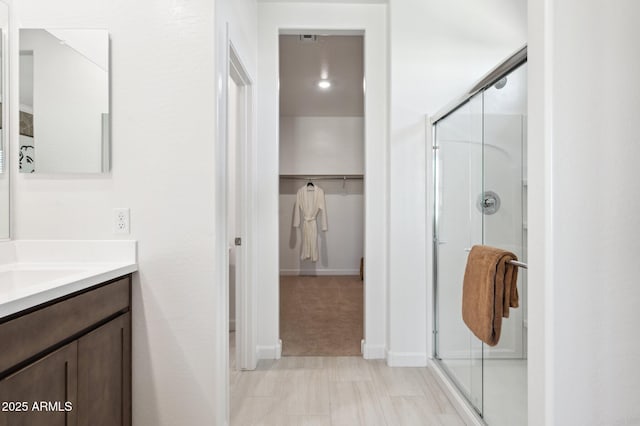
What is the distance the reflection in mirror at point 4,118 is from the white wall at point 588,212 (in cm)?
203

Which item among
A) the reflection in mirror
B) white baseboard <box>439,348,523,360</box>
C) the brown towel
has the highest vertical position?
the reflection in mirror

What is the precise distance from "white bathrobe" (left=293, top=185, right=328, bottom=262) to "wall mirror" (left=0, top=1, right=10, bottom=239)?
5082 millimetres

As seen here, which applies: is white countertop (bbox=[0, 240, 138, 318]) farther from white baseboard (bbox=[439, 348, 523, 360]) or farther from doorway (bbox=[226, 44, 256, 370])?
white baseboard (bbox=[439, 348, 523, 360])

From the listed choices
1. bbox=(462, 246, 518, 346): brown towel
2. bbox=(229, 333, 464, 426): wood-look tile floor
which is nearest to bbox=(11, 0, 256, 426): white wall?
bbox=(229, 333, 464, 426): wood-look tile floor

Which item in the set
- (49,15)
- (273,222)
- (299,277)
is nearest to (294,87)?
(273,222)

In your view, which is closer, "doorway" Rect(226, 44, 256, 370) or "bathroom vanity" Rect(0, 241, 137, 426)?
"bathroom vanity" Rect(0, 241, 137, 426)

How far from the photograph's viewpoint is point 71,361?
1265 mm

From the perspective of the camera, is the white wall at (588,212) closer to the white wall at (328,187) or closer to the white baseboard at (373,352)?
the white baseboard at (373,352)

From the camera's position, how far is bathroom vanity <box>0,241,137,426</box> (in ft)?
3.43

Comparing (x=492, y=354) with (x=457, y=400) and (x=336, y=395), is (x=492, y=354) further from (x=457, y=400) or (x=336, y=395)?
(x=336, y=395)

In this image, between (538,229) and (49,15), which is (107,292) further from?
(538,229)

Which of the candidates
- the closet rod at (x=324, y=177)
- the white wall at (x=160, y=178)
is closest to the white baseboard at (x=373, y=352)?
the white wall at (x=160, y=178)

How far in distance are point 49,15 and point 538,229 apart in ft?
6.94

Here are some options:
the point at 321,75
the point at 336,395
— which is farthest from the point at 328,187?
the point at 336,395
